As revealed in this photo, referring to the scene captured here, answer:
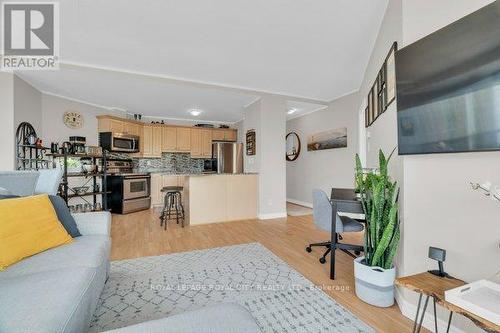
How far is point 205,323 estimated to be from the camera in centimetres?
84

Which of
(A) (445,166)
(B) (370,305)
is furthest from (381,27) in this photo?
(B) (370,305)

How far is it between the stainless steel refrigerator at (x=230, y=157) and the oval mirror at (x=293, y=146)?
1643 mm

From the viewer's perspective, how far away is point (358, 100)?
419 cm

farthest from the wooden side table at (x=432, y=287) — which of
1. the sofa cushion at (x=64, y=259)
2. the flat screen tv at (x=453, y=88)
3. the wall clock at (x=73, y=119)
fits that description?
the wall clock at (x=73, y=119)

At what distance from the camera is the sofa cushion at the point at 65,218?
1.77 m

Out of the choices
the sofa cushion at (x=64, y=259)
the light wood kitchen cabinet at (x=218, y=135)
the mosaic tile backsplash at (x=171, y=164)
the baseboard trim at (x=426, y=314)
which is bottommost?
the baseboard trim at (x=426, y=314)

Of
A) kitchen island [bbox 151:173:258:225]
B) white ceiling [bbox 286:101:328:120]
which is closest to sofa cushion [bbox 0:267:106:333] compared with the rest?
kitchen island [bbox 151:173:258:225]

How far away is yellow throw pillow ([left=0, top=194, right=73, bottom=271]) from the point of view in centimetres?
129

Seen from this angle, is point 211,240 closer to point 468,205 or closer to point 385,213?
point 385,213

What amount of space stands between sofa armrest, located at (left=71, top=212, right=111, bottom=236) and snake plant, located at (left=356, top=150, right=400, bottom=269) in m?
2.17

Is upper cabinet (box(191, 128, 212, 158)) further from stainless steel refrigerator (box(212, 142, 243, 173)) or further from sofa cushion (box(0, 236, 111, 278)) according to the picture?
sofa cushion (box(0, 236, 111, 278))

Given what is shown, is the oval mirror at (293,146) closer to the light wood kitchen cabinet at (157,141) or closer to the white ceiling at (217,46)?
the white ceiling at (217,46)

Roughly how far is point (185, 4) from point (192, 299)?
2492 millimetres

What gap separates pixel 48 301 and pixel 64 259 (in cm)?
48
